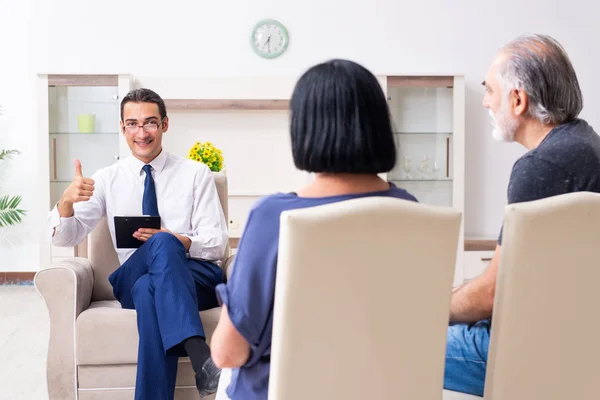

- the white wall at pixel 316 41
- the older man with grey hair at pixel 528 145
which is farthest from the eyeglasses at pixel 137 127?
the white wall at pixel 316 41

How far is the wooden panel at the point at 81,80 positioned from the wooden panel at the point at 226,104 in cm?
47

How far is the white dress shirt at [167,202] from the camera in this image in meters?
2.85

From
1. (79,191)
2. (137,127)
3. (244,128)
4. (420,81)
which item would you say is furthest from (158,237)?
(420,81)

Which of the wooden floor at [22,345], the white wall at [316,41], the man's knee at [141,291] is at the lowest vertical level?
the wooden floor at [22,345]

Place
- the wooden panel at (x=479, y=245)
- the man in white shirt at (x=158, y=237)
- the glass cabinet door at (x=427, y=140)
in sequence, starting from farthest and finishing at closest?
the glass cabinet door at (x=427, y=140)
the wooden panel at (x=479, y=245)
the man in white shirt at (x=158, y=237)

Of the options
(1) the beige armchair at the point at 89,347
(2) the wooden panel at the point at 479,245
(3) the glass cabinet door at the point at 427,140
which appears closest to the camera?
A: (1) the beige armchair at the point at 89,347

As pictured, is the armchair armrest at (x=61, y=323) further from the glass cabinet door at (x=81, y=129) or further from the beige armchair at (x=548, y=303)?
the glass cabinet door at (x=81, y=129)

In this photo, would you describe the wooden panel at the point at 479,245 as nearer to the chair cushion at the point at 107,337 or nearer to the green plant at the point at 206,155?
the green plant at the point at 206,155

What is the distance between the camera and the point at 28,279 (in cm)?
558

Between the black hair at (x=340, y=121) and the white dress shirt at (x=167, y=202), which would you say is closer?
the black hair at (x=340, y=121)

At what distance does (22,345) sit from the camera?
3.76 metres

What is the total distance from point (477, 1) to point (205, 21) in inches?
81.9

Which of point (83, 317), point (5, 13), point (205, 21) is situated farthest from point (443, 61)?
point (83, 317)

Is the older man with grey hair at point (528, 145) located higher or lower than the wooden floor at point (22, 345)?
higher
